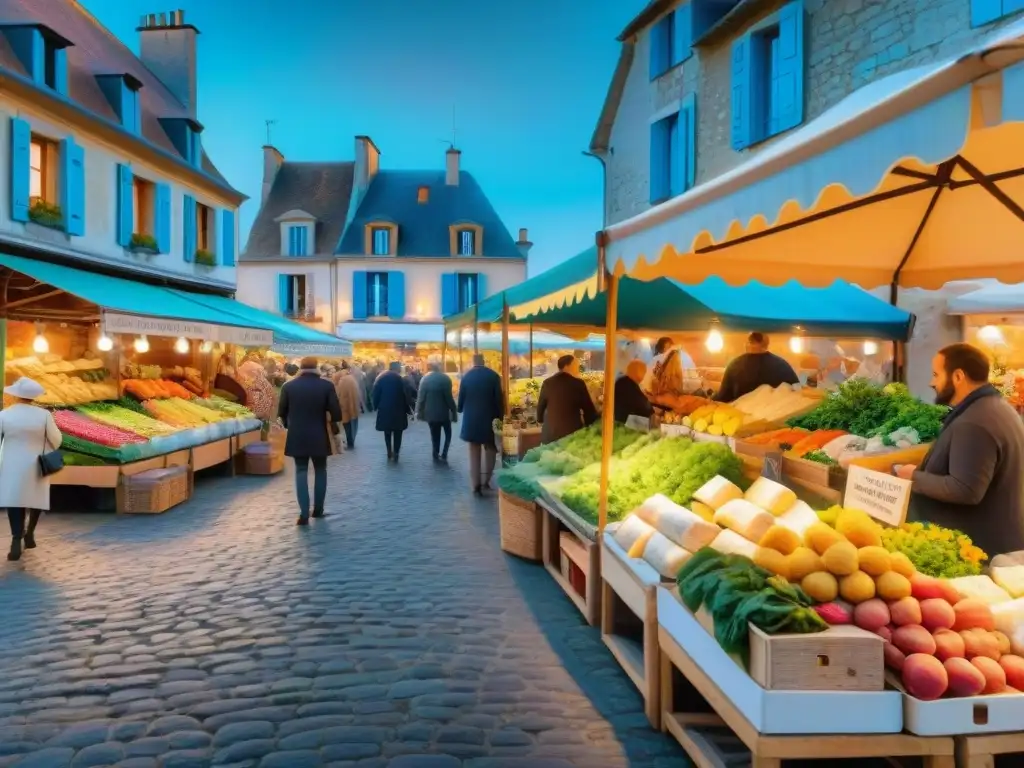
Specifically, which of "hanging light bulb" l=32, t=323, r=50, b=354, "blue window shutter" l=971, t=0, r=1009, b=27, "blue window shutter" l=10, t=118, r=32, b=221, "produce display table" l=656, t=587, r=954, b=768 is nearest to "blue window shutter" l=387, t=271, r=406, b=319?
"blue window shutter" l=10, t=118, r=32, b=221

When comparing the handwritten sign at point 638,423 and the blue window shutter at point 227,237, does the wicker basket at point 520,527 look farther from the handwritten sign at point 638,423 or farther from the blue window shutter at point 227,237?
the blue window shutter at point 227,237

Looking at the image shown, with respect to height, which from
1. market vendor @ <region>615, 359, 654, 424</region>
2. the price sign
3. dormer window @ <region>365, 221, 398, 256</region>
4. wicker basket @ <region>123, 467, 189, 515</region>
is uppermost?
dormer window @ <region>365, 221, 398, 256</region>

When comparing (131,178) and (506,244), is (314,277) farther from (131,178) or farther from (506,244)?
(131,178)

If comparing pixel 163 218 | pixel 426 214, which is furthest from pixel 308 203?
pixel 163 218

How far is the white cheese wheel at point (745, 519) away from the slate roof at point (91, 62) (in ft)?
38.8

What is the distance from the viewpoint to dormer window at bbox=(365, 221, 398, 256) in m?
35.1

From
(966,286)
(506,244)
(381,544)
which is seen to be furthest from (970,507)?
(506,244)

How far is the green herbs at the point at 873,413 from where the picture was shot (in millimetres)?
5125

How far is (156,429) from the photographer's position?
10.8 metres

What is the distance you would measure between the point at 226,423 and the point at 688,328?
7572 millimetres

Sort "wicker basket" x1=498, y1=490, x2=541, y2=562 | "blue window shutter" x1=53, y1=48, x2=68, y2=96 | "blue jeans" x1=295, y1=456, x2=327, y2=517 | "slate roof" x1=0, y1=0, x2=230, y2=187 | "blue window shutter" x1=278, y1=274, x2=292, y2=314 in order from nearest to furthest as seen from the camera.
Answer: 1. "wicker basket" x1=498, y1=490, x2=541, y2=562
2. "blue jeans" x1=295, y1=456, x2=327, y2=517
3. "slate roof" x1=0, y1=0, x2=230, y2=187
4. "blue window shutter" x1=53, y1=48, x2=68, y2=96
5. "blue window shutter" x1=278, y1=274, x2=292, y2=314

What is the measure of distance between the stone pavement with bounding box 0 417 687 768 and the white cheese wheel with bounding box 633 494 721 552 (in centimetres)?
92

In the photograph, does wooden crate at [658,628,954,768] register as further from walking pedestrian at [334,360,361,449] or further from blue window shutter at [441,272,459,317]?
blue window shutter at [441,272,459,317]

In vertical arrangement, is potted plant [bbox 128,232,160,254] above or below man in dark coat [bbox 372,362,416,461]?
above
